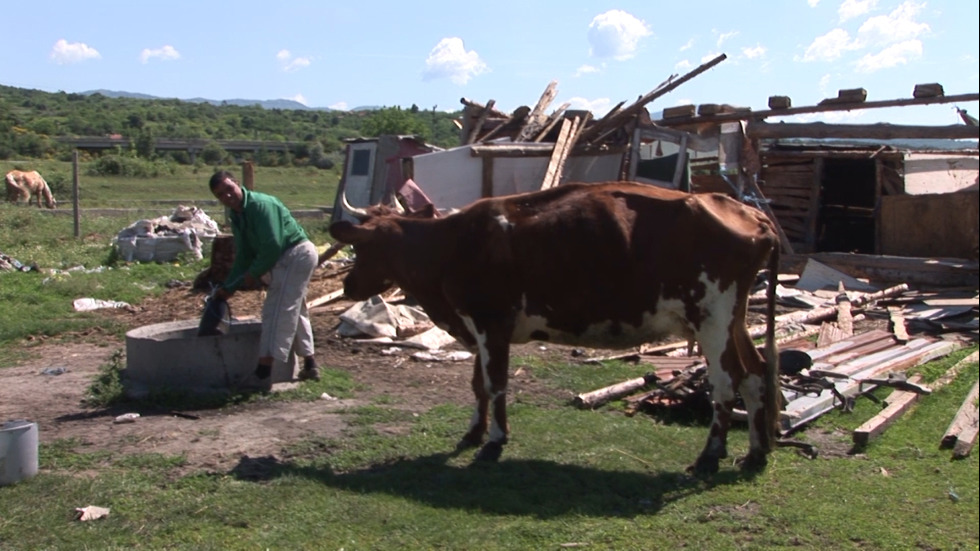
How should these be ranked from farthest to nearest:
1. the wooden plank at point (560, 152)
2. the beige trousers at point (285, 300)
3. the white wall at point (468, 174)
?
the white wall at point (468, 174) < the wooden plank at point (560, 152) < the beige trousers at point (285, 300)

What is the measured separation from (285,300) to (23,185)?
53.1ft

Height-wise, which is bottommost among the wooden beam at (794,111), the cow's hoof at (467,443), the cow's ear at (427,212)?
the cow's hoof at (467,443)

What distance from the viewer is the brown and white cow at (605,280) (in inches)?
273

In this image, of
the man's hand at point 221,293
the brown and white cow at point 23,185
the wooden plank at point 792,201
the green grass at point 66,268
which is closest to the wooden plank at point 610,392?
the man's hand at point 221,293

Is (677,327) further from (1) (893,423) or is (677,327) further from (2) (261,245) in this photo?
(2) (261,245)

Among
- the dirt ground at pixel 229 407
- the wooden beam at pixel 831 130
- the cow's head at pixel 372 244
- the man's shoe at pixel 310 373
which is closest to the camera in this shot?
the dirt ground at pixel 229 407

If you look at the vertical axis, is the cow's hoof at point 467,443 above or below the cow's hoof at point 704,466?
below

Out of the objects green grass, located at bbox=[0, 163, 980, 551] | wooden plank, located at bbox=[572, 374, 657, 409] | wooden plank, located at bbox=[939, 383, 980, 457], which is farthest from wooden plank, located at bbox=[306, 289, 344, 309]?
wooden plank, located at bbox=[939, 383, 980, 457]

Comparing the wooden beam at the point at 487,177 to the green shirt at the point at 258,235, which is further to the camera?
the wooden beam at the point at 487,177

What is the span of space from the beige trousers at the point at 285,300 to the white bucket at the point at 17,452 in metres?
2.65

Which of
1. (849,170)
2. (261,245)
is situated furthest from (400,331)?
(849,170)

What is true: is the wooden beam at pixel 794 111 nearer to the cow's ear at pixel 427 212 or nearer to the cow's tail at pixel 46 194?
the cow's ear at pixel 427 212

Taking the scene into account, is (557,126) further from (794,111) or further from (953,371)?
(953,371)

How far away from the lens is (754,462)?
6980 mm
